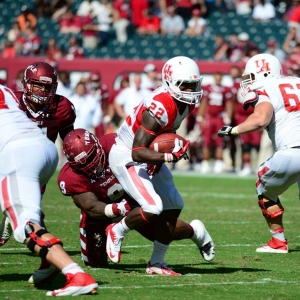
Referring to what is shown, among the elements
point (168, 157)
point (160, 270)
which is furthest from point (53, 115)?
point (160, 270)

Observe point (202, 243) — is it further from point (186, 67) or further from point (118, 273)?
point (186, 67)

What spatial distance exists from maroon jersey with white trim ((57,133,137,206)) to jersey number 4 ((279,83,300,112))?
163 cm

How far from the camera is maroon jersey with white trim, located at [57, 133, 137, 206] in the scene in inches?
222

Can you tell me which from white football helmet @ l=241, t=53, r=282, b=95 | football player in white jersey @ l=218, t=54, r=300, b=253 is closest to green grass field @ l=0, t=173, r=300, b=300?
football player in white jersey @ l=218, t=54, r=300, b=253

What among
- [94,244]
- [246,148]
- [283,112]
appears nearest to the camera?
[94,244]

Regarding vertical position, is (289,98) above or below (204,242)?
above

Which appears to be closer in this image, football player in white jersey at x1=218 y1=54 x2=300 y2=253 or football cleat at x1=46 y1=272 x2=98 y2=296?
football cleat at x1=46 y1=272 x2=98 y2=296

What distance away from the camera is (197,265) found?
579 cm

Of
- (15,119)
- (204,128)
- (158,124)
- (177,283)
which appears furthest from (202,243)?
(204,128)

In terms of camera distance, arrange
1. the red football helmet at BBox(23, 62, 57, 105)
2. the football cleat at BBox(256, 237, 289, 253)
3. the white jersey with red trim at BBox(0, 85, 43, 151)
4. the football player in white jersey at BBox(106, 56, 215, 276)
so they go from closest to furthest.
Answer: the white jersey with red trim at BBox(0, 85, 43, 151) < the football player in white jersey at BBox(106, 56, 215, 276) < the red football helmet at BBox(23, 62, 57, 105) < the football cleat at BBox(256, 237, 289, 253)

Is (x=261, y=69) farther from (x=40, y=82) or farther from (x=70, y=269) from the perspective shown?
(x=70, y=269)

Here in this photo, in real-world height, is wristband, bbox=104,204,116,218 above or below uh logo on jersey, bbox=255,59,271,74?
below

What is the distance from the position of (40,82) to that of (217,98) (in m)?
8.64

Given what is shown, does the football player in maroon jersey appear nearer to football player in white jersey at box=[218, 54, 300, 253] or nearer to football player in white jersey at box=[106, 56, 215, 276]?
football player in white jersey at box=[106, 56, 215, 276]
